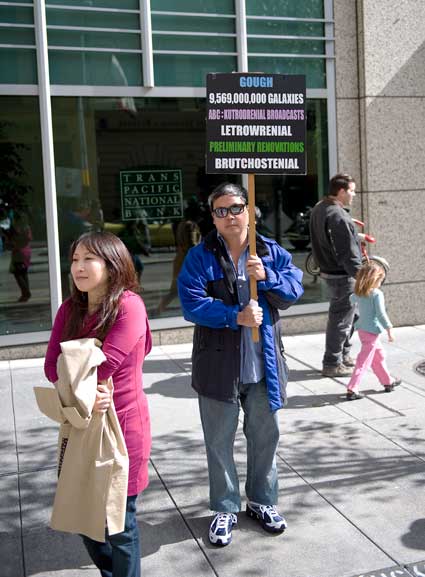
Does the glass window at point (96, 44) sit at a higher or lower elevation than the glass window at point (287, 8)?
lower

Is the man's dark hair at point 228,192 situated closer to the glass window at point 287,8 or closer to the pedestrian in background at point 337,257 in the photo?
the pedestrian in background at point 337,257

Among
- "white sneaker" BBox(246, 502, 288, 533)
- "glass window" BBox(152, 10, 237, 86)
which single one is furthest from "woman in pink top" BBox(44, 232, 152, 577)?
"glass window" BBox(152, 10, 237, 86)

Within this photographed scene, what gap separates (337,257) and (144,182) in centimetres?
286

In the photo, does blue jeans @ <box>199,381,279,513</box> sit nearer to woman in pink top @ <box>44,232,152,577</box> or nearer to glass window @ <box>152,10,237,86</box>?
woman in pink top @ <box>44,232,152,577</box>

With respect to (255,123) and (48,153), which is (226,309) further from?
(48,153)

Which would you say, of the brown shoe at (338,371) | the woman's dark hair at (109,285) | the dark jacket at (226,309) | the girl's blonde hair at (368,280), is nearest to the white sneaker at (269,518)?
the dark jacket at (226,309)

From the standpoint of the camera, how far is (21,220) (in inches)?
347

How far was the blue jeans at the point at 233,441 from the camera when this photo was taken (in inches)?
168

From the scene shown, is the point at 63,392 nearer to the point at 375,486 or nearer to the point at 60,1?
the point at 375,486

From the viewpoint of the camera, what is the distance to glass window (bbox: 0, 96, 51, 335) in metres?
8.72

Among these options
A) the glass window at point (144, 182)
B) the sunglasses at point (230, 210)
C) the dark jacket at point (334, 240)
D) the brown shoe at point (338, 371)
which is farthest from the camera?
the glass window at point (144, 182)

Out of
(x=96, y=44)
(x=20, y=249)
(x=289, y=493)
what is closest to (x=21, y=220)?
(x=20, y=249)

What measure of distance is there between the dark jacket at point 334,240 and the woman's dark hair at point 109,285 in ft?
13.5

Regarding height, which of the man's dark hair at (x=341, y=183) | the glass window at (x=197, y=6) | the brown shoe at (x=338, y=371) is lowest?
the brown shoe at (x=338, y=371)
